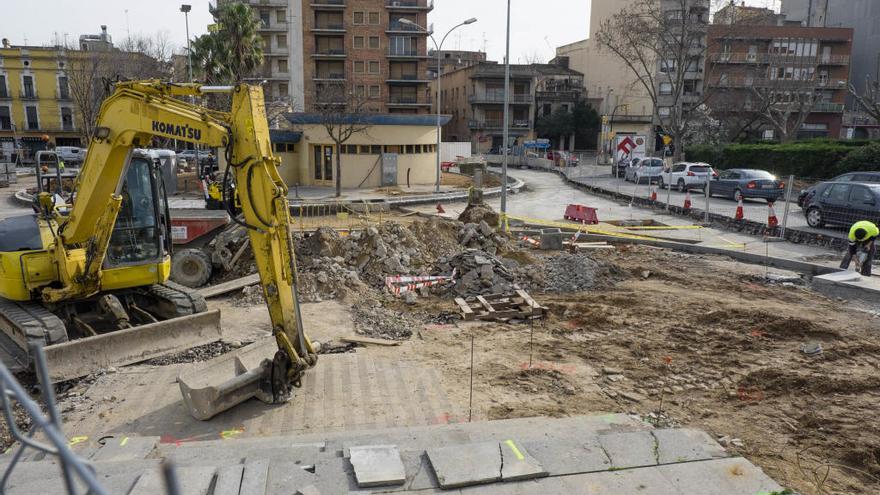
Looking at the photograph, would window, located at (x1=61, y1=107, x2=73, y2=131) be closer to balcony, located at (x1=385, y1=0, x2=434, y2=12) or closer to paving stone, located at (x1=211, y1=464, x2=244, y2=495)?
balcony, located at (x1=385, y1=0, x2=434, y2=12)

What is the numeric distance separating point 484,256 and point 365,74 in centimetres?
5310

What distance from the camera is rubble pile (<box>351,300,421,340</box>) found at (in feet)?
36.6

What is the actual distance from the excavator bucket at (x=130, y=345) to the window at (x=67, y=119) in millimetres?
65265

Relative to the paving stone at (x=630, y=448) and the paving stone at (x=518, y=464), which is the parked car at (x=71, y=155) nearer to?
the paving stone at (x=518, y=464)

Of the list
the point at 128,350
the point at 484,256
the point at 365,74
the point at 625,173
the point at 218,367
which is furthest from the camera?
the point at 365,74

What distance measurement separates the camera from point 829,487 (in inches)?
234

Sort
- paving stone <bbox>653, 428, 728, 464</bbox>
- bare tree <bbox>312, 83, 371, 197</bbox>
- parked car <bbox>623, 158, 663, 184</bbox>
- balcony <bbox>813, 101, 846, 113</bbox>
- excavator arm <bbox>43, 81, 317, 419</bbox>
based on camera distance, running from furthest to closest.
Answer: balcony <bbox>813, 101, 846, 113</bbox>, parked car <bbox>623, 158, 663, 184</bbox>, bare tree <bbox>312, 83, 371, 197</bbox>, excavator arm <bbox>43, 81, 317, 419</bbox>, paving stone <bbox>653, 428, 728, 464</bbox>

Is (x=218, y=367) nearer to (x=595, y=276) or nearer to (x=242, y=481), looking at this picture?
(x=242, y=481)

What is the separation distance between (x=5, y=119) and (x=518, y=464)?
2920 inches

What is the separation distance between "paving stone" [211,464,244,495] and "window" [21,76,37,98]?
7083cm

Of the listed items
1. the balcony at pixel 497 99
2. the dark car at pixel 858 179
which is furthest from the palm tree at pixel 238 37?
the balcony at pixel 497 99

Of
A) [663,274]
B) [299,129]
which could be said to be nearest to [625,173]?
[299,129]


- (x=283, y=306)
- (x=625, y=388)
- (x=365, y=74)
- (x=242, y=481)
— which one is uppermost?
(x=365, y=74)

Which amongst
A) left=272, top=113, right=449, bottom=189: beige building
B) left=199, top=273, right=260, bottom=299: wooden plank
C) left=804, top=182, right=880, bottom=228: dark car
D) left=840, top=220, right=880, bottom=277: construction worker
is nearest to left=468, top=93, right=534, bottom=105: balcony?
left=272, top=113, right=449, bottom=189: beige building
